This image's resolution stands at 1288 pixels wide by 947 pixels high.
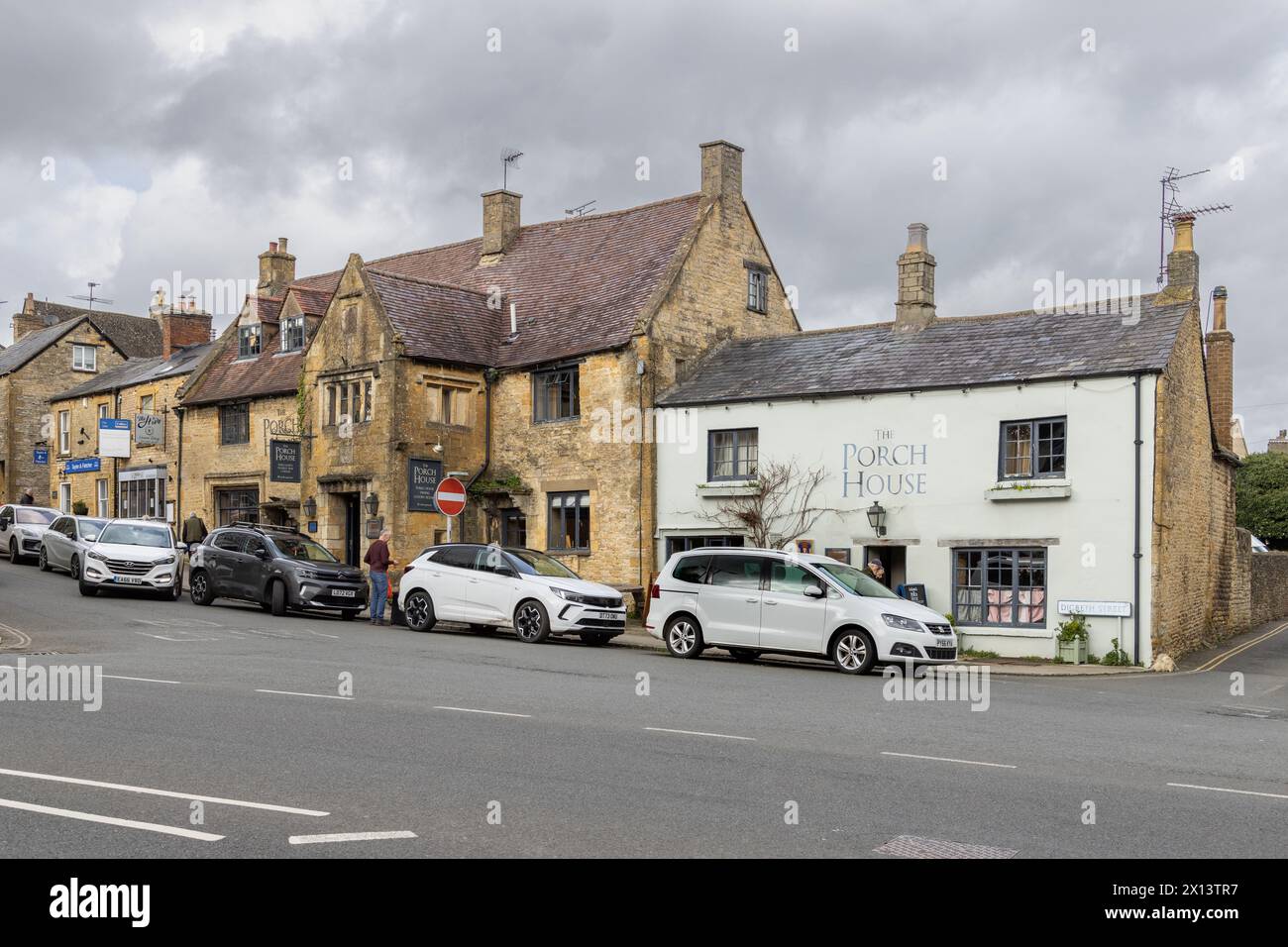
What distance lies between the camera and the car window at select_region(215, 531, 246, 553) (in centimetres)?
2691

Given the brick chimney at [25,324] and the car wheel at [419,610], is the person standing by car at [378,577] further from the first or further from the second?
the brick chimney at [25,324]

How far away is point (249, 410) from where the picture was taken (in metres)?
39.4

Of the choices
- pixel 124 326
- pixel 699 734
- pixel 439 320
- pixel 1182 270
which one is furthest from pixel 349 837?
pixel 124 326

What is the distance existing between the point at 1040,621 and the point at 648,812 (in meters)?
17.1

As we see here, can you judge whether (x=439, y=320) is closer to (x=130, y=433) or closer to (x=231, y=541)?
(x=231, y=541)

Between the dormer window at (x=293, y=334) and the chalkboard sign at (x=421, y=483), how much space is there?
367 inches

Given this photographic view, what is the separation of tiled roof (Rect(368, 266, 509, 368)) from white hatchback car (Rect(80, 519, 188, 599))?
7318 millimetres

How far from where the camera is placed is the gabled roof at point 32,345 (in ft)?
188

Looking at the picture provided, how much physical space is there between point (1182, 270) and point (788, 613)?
1203 cm

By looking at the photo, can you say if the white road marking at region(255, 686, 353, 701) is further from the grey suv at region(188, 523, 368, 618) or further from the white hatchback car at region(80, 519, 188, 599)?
the white hatchback car at region(80, 519, 188, 599)

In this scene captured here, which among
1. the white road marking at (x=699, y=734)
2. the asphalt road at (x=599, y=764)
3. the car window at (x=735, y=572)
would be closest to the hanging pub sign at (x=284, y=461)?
the asphalt road at (x=599, y=764)

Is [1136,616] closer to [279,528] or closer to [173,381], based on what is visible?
[279,528]
